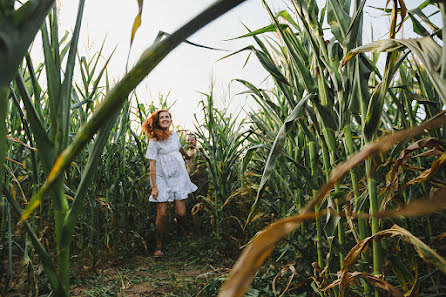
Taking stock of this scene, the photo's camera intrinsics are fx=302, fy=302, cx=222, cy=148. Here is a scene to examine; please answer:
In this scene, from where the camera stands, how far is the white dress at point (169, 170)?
2842 mm

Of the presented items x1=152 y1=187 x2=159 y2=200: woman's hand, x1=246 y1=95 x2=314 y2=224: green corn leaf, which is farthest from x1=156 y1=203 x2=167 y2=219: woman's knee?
x1=246 y1=95 x2=314 y2=224: green corn leaf

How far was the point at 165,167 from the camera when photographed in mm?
2988

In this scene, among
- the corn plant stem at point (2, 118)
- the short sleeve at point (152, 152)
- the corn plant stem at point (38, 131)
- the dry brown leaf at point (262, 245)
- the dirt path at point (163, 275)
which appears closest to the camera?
the dry brown leaf at point (262, 245)

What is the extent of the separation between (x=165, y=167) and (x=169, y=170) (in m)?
0.05

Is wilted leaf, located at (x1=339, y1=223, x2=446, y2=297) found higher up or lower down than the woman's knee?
higher up

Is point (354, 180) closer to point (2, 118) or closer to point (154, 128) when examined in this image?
point (2, 118)

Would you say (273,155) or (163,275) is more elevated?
(273,155)

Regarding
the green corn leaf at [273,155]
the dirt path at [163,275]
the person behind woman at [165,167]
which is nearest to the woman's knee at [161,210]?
the person behind woman at [165,167]

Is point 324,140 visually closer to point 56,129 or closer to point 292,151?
point 292,151

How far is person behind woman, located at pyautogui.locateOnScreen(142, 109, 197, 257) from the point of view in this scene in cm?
277

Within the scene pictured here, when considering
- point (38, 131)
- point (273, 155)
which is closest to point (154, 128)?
point (273, 155)

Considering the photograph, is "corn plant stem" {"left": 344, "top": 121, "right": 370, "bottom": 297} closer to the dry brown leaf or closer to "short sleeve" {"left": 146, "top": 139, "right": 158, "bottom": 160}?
the dry brown leaf

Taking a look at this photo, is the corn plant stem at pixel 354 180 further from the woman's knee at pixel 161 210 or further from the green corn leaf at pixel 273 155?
the woman's knee at pixel 161 210

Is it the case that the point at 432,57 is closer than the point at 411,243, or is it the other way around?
the point at 432,57
